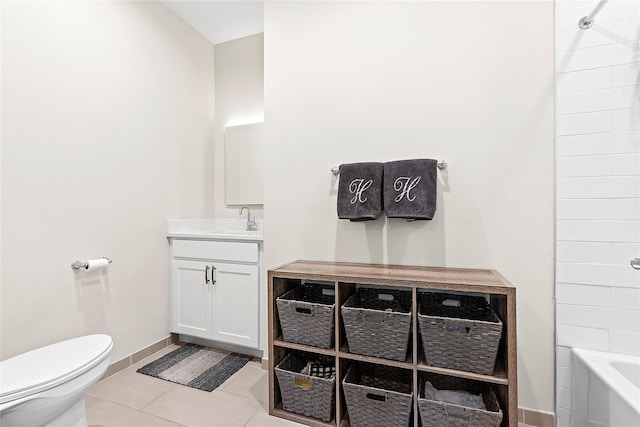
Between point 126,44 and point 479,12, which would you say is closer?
point 479,12

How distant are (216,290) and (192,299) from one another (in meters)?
0.25

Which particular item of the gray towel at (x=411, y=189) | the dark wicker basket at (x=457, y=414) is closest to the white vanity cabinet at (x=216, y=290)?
the gray towel at (x=411, y=189)

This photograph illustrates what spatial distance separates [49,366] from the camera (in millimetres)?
1331

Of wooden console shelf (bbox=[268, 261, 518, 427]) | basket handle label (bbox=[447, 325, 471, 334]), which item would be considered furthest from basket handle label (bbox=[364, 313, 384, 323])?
basket handle label (bbox=[447, 325, 471, 334])

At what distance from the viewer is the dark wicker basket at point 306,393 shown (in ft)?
4.98

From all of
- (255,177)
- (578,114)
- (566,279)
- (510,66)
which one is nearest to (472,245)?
(566,279)

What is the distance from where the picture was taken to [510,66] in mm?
1560

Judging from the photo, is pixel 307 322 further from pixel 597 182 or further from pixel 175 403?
pixel 597 182

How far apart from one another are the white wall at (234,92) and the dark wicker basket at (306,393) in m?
1.43

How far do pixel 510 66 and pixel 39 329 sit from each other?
275cm

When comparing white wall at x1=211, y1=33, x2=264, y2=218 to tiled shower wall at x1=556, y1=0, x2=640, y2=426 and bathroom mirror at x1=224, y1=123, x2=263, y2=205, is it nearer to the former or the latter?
bathroom mirror at x1=224, y1=123, x2=263, y2=205

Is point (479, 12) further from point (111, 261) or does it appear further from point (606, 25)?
point (111, 261)

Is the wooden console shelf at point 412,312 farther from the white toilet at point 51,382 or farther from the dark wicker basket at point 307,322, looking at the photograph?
the white toilet at point 51,382

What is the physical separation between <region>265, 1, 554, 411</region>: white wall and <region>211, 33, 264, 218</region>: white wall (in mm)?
684
